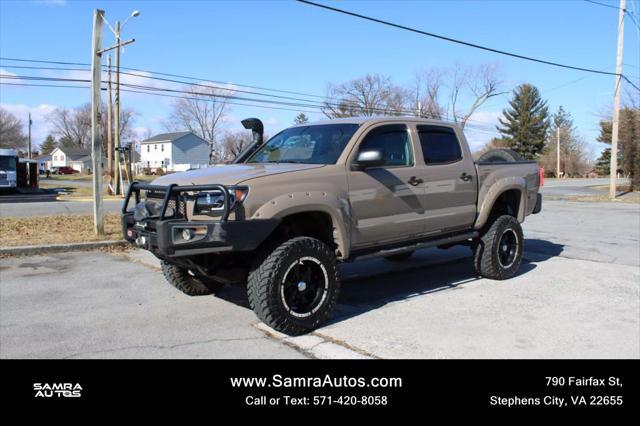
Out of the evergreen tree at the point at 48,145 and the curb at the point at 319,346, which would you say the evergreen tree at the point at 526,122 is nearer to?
the curb at the point at 319,346

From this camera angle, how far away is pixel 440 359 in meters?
3.99

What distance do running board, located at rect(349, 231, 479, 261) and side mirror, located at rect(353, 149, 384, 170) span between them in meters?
0.87

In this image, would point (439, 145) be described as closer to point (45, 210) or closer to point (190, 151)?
point (45, 210)

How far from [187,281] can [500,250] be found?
4015 millimetres

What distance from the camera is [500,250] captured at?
6969 mm

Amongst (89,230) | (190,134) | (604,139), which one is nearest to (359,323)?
(89,230)

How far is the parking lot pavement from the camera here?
13.9 ft

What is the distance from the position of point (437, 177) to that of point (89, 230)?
776 cm

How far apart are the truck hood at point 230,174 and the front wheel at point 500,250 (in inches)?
110

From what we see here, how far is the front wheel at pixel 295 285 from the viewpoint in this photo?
14.5ft

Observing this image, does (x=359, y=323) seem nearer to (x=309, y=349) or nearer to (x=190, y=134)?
(x=309, y=349)

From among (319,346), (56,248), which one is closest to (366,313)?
(319,346)

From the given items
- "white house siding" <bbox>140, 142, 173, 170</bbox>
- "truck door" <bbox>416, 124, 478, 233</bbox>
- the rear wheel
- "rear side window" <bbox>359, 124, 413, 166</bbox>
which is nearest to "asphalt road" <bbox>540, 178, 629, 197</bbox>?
"truck door" <bbox>416, 124, 478, 233</bbox>

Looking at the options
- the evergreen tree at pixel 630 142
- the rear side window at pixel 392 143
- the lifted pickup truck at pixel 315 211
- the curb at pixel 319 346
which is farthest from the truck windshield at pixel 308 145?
the evergreen tree at pixel 630 142
